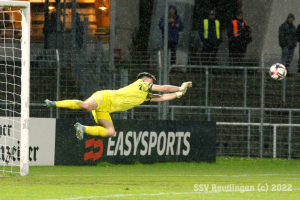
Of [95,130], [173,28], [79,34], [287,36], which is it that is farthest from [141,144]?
[287,36]

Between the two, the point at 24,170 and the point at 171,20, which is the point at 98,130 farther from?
the point at 171,20

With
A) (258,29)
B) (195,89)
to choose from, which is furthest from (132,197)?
(258,29)

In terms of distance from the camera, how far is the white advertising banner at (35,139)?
12.2 meters

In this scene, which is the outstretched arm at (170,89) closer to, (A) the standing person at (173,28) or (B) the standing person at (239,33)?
(A) the standing person at (173,28)

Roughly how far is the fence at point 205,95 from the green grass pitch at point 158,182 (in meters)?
1.71

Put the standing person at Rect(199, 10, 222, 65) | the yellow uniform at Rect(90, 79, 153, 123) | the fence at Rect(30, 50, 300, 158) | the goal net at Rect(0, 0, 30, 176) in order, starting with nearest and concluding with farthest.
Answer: the goal net at Rect(0, 0, 30, 176)
the yellow uniform at Rect(90, 79, 153, 123)
the fence at Rect(30, 50, 300, 158)
the standing person at Rect(199, 10, 222, 65)

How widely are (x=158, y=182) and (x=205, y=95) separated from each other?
6205 mm

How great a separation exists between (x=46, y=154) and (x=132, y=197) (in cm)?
557

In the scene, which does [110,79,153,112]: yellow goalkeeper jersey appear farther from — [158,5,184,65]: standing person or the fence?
[158,5,184,65]: standing person

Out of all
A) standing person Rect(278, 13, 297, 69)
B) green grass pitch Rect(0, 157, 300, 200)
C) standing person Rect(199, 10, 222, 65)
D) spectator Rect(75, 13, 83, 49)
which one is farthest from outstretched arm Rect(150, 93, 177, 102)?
standing person Rect(278, 13, 297, 69)

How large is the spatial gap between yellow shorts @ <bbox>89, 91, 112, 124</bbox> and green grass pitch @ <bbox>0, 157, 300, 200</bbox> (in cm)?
113

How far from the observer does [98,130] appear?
10.5 m

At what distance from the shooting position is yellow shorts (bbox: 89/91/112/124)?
10732mm

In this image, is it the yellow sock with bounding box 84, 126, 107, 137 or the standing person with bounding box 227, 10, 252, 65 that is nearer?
the yellow sock with bounding box 84, 126, 107, 137
